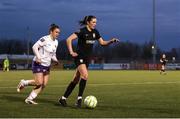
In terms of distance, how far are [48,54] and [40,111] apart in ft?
8.17

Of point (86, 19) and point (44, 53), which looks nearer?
point (86, 19)

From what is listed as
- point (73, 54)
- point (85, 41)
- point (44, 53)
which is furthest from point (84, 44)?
point (44, 53)

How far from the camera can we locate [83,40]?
13.1 m

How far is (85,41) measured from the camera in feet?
42.8

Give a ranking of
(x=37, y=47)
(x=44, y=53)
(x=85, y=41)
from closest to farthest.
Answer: (x=85, y=41) → (x=37, y=47) → (x=44, y=53)

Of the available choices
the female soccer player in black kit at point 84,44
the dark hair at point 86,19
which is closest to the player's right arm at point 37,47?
the female soccer player in black kit at point 84,44

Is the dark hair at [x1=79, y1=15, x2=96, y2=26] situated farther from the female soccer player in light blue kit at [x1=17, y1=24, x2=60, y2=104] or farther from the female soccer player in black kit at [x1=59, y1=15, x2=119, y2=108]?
the female soccer player in light blue kit at [x1=17, y1=24, x2=60, y2=104]

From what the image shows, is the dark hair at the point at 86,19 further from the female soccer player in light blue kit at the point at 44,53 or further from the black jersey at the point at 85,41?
the female soccer player in light blue kit at the point at 44,53

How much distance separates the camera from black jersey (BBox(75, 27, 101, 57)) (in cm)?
1302

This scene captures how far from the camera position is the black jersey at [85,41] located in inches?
513

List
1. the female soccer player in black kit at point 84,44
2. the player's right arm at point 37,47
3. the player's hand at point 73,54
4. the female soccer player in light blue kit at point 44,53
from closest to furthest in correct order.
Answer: the player's hand at point 73,54, the female soccer player in black kit at point 84,44, the player's right arm at point 37,47, the female soccer player in light blue kit at point 44,53

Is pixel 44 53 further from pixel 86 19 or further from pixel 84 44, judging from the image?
pixel 86 19

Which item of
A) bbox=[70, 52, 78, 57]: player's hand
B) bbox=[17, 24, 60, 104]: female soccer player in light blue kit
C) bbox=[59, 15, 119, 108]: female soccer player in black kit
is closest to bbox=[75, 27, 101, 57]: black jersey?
bbox=[59, 15, 119, 108]: female soccer player in black kit

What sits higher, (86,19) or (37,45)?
(86,19)
